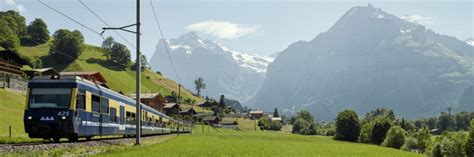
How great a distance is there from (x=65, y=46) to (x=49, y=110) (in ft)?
537

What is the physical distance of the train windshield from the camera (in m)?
29.1

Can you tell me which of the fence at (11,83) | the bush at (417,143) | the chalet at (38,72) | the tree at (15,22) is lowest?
the bush at (417,143)

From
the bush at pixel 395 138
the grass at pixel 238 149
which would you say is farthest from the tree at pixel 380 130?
the grass at pixel 238 149

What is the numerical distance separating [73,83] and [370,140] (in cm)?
8669

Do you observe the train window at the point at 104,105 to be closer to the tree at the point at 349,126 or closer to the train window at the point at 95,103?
the train window at the point at 95,103

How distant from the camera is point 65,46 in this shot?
183625mm

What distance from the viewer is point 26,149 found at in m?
21.8

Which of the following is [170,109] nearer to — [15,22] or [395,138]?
[15,22]

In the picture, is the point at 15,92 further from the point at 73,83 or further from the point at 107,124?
the point at 73,83

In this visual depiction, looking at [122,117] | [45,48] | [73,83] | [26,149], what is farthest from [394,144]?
[45,48]

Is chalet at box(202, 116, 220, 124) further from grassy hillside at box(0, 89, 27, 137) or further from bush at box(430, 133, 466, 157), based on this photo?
bush at box(430, 133, 466, 157)

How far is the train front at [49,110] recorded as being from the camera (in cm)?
2859

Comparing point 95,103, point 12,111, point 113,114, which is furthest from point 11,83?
point 95,103

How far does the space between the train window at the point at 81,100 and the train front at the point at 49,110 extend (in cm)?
68
